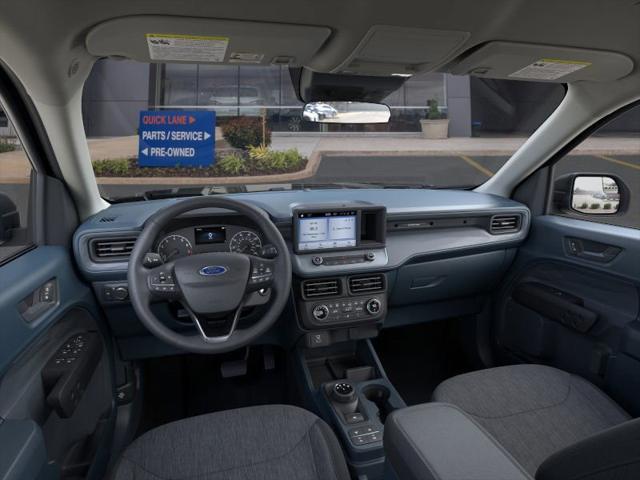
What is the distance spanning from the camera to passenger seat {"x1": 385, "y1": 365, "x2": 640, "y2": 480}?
904 mm

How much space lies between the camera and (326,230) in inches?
95.0

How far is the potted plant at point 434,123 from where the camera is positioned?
355cm

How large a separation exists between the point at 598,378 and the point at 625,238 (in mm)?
696

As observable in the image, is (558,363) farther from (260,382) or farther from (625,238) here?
(260,382)

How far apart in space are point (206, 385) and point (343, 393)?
1.00 metres

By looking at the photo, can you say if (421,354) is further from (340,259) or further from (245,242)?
(245,242)

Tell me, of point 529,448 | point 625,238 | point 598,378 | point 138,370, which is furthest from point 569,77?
point 138,370

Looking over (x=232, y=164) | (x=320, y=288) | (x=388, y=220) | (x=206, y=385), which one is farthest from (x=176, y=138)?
(x=206, y=385)

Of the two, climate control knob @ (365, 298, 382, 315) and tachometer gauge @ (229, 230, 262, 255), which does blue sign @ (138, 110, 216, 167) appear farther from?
climate control knob @ (365, 298, 382, 315)

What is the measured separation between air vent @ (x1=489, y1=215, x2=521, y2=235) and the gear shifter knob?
4.07ft

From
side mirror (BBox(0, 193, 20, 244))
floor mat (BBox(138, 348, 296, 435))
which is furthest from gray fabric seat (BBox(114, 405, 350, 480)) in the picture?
floor mat (BBox(138, 348, 296, 435))

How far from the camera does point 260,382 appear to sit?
302 cm

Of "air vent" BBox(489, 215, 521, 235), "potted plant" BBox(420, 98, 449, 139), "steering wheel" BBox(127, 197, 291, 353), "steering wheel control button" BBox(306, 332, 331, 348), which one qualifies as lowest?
"steering wheel control button" BBox(306, 332, 331, 348)

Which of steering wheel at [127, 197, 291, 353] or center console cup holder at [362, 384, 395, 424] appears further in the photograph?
center console cup holder at [362, 384, 395, 424]
